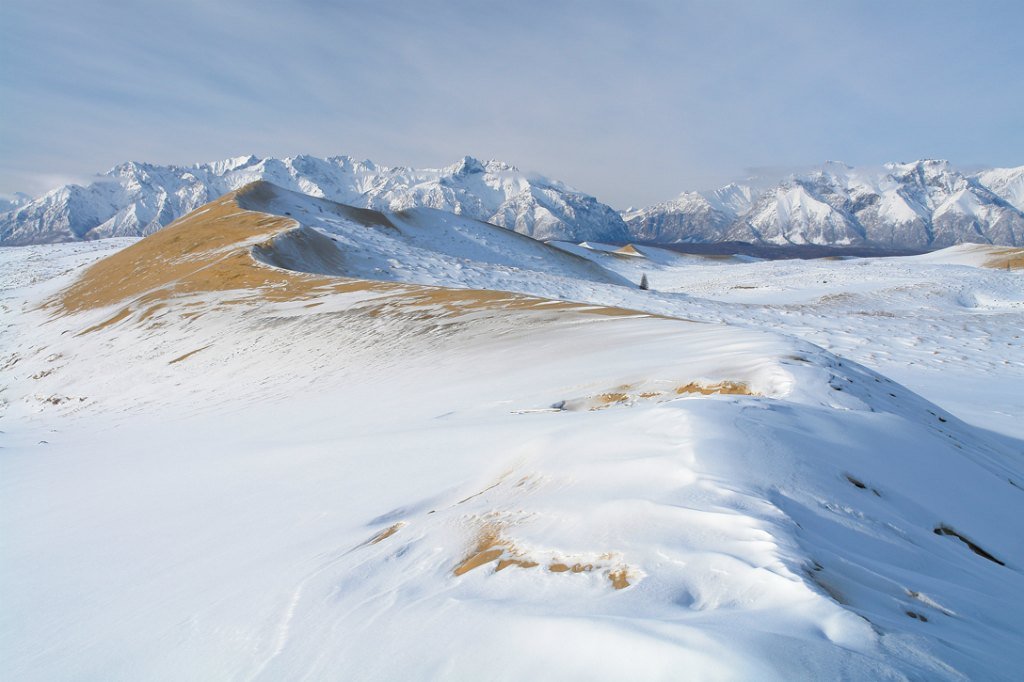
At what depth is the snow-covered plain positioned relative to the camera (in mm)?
2287

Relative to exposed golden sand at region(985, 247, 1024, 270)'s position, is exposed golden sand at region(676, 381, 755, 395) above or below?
below

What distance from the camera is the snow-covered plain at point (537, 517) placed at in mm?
2287

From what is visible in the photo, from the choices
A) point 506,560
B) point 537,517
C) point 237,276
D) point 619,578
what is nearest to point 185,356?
point 237,276

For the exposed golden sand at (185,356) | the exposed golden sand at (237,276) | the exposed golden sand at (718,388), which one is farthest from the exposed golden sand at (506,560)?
the exposed golden sand at (185,356)

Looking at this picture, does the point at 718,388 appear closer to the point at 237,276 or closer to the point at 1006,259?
the point at 237,276

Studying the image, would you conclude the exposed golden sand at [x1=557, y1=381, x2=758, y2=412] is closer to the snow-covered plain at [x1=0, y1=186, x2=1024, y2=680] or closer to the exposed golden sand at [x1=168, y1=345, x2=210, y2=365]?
the snow-covered plain at [x1=0, y1=186, x2=1024, y2=680]

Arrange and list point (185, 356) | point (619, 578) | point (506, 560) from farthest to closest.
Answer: point (185, 356) → point (506, 560) → point (619, 578)

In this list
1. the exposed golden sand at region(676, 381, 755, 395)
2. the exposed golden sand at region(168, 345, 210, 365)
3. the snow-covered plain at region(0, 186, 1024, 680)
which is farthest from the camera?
the exposed golden sand at region(168, 345, 210, 365)

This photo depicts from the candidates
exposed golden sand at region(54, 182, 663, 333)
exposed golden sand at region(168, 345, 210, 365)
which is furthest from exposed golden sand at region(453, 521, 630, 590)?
exposed golden sand at region(168, 345, 210, 365)

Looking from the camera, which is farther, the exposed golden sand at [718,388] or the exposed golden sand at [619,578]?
the exposed golden sand at [718,388]

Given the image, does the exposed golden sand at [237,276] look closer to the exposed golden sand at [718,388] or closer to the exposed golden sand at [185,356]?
the exposed golden sand at [185,356]

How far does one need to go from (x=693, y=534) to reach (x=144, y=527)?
17.4 ft

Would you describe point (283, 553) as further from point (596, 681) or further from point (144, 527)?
point (596, 681)

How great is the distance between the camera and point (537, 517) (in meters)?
3.44
